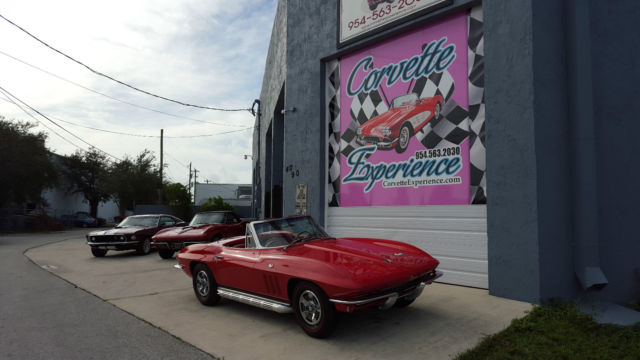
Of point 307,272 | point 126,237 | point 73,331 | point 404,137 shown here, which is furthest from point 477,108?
point 126,237

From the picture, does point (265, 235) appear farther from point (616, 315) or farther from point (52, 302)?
point (616, 315)

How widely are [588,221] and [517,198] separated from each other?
37.2 inches

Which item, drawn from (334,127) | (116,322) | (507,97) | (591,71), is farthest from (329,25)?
(116,322)

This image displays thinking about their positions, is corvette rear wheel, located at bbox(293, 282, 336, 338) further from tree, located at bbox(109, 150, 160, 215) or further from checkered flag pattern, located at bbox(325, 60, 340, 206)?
tree, located at bbox(109, 150, 160, 215)

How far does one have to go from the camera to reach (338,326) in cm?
441

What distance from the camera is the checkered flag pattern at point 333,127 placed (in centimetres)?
902

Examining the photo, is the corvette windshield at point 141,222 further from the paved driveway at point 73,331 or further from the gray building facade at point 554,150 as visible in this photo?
the gray building facade at point 554,150

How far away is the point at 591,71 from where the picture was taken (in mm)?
5609

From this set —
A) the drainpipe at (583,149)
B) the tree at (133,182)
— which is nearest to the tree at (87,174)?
the tree at (133,182)

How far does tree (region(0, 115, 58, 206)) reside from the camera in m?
25.8

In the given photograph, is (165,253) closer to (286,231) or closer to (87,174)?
(286,231)

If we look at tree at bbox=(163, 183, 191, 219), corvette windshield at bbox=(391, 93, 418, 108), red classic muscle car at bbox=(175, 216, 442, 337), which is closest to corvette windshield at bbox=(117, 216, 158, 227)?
red classic muscle car at bbox=(175, 216, 442, 337)

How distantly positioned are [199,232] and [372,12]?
7085 mm

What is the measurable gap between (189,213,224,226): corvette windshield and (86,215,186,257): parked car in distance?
1.87 metres
